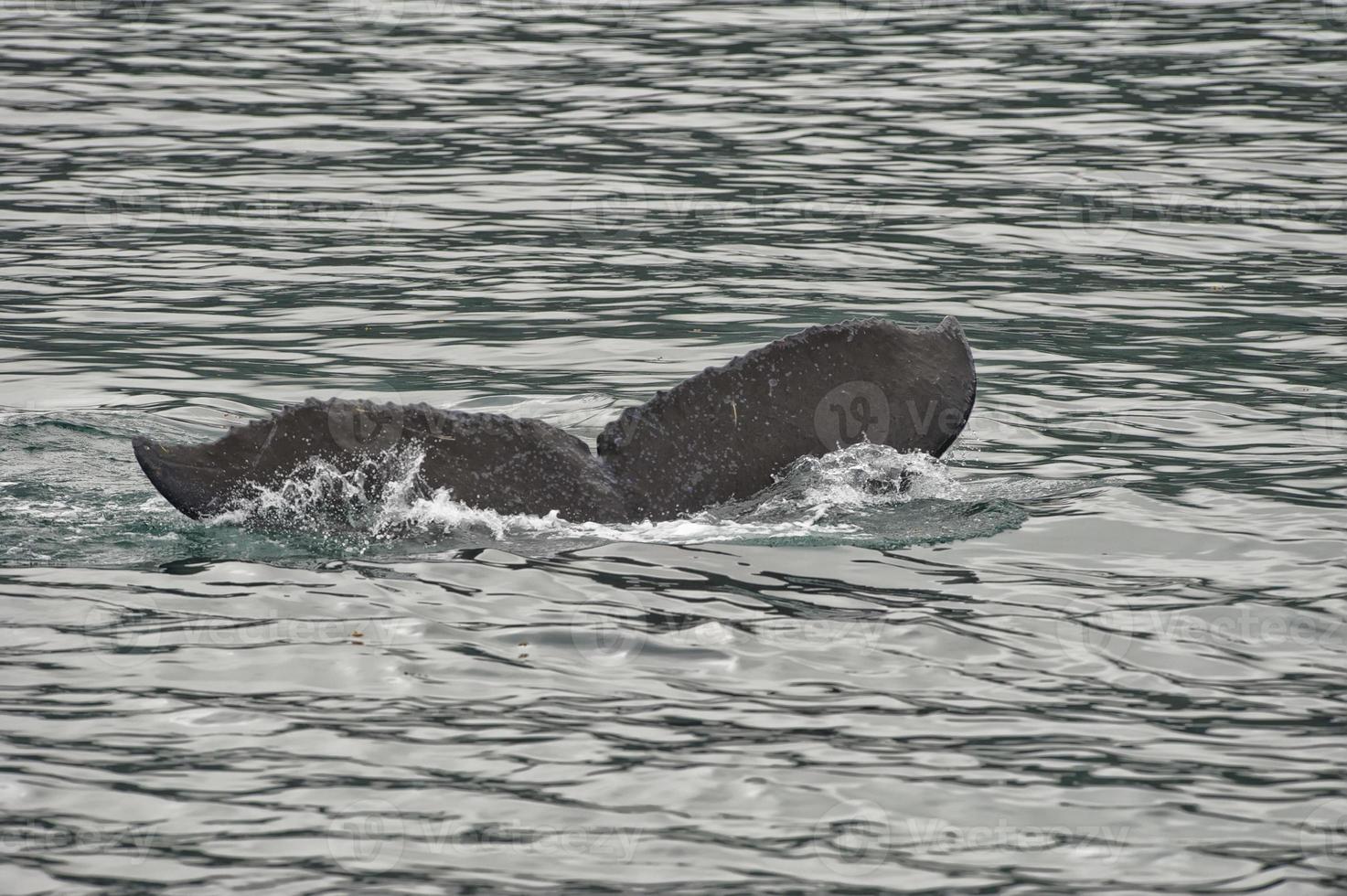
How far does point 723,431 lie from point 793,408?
295mm

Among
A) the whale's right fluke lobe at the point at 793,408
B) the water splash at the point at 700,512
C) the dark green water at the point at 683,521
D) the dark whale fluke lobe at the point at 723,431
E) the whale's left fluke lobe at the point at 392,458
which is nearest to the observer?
the dark green water at the point at 683,521

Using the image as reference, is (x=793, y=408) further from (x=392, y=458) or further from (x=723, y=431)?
(x=392, y=458)

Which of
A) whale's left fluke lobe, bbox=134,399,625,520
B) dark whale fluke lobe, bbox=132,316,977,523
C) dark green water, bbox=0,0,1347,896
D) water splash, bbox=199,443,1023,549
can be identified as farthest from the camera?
dark whale fluke lobe, bbox=132,316,977,523

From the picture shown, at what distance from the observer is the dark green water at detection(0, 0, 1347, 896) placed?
18.4ft

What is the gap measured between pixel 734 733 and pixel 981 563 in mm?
2120

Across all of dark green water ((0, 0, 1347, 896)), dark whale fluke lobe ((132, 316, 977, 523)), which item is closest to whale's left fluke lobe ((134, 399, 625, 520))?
dark whale fluke lobe ((132, 316, 977, 523))

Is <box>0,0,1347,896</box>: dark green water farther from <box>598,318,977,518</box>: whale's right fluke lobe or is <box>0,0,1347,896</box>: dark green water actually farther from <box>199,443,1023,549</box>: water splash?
<box>598,318,977,518</box>: whale's right fluke lobe

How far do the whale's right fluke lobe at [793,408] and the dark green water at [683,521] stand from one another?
22 centimetres

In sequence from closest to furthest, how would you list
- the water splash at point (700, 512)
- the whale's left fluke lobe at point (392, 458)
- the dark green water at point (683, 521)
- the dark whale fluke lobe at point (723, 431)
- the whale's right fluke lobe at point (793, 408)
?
the dark green water at point (683, 521) → the whale's left fluke lobe at point (392, 458) → the water splash at point (700, 512) → the dark whale fluke lobe at point (723, 431) → the whale's right fluke lobe at point (793, 408)

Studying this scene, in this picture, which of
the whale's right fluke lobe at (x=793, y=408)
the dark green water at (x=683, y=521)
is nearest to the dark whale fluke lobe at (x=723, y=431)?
the whale's right fluke lobe at (x=793, y=408)

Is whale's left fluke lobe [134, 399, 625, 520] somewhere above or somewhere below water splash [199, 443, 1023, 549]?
above

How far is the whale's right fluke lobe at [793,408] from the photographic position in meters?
7.63

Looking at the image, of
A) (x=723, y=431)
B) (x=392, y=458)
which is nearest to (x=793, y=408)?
(x=723, y=431)

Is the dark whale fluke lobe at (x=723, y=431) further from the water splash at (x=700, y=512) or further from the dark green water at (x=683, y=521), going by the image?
the dark green water at (x=683, y=521)
